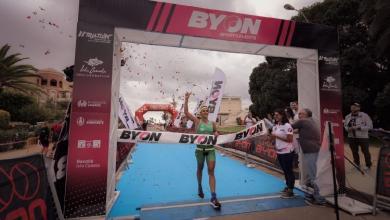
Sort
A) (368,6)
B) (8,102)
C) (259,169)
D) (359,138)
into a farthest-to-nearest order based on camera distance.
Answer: (8,102) < (368,6) < (259,169) < (359,138)

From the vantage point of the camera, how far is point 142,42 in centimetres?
562

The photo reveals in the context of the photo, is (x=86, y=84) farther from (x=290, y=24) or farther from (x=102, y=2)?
(x=290, y=24)

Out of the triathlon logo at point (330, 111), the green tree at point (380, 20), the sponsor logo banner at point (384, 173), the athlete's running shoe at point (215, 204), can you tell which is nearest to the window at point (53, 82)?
the green tree at point (380, 20)

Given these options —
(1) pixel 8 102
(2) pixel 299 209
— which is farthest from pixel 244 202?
(1) pixel 8 102

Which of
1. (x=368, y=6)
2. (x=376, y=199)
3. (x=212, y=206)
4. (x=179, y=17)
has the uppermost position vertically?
(x=368, y=6)

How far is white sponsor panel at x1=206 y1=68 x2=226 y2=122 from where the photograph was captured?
13055mm

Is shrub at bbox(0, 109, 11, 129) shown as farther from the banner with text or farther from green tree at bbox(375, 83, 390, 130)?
green tree at bbox(375, 83, 390, 130)

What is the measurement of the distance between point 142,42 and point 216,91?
318 inches

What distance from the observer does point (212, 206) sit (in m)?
5.06

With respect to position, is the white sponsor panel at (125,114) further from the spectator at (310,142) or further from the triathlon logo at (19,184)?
the triathlon logo at (19,184)

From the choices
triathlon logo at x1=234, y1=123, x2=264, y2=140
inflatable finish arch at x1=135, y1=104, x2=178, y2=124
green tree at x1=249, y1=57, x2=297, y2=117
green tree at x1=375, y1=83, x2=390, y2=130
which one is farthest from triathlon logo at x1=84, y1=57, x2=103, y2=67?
inflatable finish arch at x1=135, y1=104, x2=178, y2=124

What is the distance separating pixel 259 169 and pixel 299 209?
4.22 metres

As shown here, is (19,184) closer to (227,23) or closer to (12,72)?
(227,23)

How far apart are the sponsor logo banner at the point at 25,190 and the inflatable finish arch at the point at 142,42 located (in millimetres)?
1481
